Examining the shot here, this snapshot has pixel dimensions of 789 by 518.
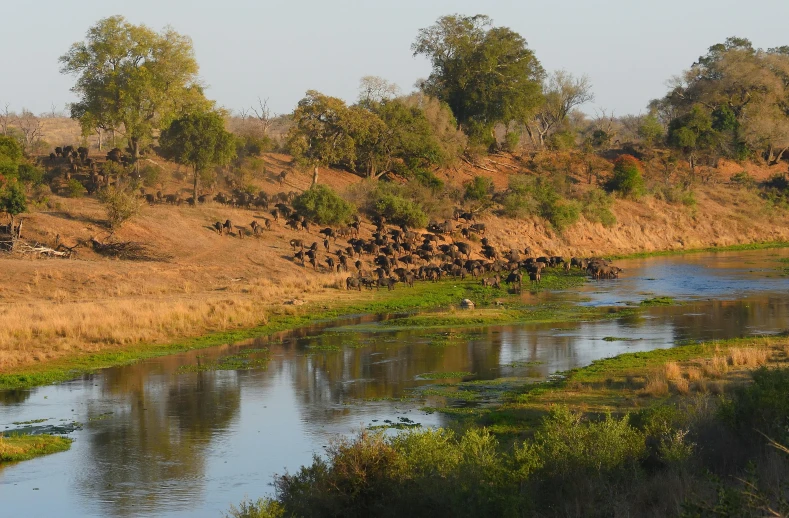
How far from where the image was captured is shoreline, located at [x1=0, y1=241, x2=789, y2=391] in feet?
73.8

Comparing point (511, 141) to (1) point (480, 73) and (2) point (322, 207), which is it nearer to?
(1) point (480, 73)

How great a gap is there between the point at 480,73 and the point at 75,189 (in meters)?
35.2

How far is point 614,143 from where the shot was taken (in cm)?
8619

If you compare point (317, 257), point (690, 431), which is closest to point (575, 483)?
point (690, 431)

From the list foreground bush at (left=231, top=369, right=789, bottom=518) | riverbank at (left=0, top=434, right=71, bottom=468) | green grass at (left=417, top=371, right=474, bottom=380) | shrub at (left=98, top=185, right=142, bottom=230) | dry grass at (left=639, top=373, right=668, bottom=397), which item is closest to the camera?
foreground bush at (left=231, top=369, right=789, bottom=518)

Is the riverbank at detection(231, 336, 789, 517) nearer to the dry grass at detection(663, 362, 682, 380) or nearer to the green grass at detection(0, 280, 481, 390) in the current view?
the dry grass at detection(663, 362, 682, 380)

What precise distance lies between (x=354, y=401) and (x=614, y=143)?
7121 centimetres

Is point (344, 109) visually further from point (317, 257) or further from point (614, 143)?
point (614, 143)

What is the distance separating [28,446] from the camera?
1560 cm

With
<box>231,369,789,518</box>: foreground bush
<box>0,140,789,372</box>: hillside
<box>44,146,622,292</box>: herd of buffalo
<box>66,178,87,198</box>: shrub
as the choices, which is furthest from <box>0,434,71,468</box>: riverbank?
<box>66,178,87,198</box>: shrub

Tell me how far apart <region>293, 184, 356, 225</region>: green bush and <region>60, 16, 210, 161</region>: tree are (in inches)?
387

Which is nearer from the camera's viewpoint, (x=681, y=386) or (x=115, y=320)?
(x=681, y=386)

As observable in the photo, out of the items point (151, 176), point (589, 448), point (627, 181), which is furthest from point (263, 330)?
point (627, 181)

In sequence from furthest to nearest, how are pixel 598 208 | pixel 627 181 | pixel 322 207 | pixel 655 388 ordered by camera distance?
pixel 627 181, pixel 598 208, pixel 322 207, pixel 655 388
